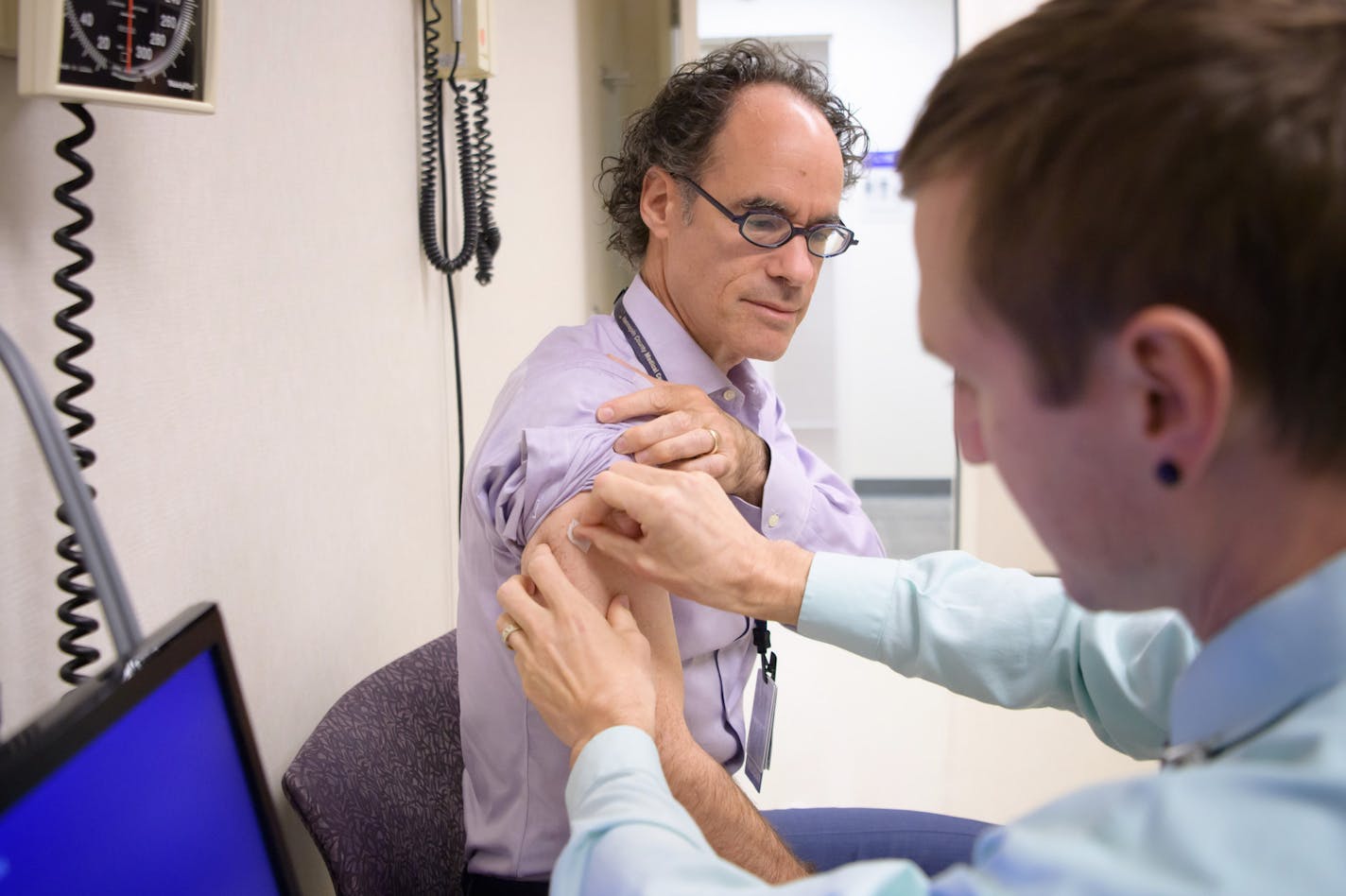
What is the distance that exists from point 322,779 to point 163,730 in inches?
22.0

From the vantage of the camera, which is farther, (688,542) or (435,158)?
(435,158)

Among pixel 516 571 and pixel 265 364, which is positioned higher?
pixel 265 364

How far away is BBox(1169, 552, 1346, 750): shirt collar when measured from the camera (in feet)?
1.83

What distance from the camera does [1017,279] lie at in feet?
1.93

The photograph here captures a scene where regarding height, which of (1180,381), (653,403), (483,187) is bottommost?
(653,403)

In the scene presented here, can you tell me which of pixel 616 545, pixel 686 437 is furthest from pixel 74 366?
pixel 686 437

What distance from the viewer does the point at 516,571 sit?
1.31 meters

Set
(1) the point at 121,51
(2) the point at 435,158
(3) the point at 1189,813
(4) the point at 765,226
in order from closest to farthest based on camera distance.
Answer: (3) the point at 1189,813
(1) the point at 121,51
(4) the point at 765,226
(2) the point at 435,158

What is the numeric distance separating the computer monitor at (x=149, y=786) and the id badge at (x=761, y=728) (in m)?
0.74

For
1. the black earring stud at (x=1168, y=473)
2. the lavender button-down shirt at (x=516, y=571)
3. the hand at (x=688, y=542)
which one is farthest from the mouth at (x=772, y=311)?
the black earring stud at (x=1168, y=473)

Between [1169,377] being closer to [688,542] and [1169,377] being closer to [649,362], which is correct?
[688,542]

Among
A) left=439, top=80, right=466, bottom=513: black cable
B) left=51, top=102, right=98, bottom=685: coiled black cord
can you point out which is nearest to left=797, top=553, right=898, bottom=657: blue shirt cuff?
left=51, top=102, right=98, bottom=685: coiled black cord

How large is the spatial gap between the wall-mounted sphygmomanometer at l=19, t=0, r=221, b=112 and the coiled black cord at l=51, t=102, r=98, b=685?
2.1 inches

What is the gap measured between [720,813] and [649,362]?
0.62 m
